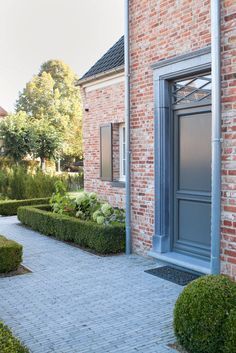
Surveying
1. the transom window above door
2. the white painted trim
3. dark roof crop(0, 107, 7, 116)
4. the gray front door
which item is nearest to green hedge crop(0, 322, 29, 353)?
the gray front door

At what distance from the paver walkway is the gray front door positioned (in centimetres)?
79

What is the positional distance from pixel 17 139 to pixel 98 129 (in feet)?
45.7

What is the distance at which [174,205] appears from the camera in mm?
6680

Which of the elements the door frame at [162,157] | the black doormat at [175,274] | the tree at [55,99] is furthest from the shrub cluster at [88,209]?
the tree at [55,99]

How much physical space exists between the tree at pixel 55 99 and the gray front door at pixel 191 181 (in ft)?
102

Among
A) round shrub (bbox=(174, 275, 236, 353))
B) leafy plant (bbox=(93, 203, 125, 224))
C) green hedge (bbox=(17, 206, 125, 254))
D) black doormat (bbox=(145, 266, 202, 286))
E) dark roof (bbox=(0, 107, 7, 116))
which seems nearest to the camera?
round shrub (bbox=(174, 275, 236, 353))

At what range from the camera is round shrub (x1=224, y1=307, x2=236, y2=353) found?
3.25 metres

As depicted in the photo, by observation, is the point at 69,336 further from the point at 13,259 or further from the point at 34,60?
the point at 34,60

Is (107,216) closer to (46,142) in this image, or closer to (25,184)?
(25,184)

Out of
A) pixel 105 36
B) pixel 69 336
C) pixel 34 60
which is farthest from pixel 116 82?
pixel 34 60

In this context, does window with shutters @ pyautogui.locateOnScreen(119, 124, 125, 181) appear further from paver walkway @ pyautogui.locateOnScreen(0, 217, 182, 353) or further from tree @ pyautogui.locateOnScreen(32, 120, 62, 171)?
tree @ pyautogui.locateOnScreen(32, 120, 62, 171)

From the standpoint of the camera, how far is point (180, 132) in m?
6.54

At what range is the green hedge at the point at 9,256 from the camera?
6.25 m

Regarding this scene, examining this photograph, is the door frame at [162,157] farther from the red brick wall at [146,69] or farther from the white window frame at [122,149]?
the white window frame at [122,149]
